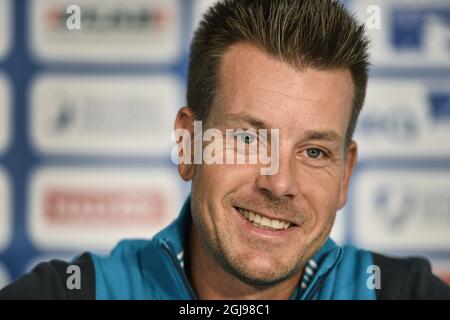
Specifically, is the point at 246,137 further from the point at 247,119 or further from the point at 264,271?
the point at 264,271

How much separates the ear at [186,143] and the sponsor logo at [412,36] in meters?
0.82

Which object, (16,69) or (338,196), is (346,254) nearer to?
(338,196)

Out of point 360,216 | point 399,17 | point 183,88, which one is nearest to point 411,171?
point 360,216

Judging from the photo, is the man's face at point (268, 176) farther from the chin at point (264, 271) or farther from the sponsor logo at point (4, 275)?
the sponsor logo at point (4, 275)

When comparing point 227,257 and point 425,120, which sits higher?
point 425,120

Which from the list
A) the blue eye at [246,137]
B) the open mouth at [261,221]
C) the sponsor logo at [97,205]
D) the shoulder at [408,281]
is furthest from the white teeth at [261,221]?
the sponsor logo at [97,205]

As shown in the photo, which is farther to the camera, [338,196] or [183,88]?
[183,88]

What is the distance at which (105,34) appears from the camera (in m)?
1.75

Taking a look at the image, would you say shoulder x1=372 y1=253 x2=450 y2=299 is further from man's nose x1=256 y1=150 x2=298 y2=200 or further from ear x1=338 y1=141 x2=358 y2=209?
man's nose x1=256 y1=150 x2=298 y2=200

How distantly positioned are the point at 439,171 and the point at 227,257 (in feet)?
3.18

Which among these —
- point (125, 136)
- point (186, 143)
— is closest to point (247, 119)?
point (186, 143)

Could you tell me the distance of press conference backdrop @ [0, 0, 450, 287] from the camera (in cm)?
173

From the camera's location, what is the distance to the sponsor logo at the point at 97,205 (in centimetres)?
172
